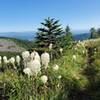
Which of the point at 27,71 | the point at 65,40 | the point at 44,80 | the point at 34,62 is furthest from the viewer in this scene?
the point at 65,40

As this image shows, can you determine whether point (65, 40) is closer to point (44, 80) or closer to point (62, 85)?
point (62, 85)

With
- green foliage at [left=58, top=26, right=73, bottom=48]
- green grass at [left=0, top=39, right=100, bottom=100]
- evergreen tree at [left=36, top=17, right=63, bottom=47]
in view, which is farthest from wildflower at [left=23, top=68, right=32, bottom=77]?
evergreen tree at [left=36, top=17, right=63, bottom=47]

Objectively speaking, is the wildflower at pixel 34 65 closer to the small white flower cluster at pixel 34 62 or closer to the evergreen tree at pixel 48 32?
the small white flower cluster at pixel 34 62

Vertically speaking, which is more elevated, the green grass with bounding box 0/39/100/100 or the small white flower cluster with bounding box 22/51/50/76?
the small white flower cluster with bounding box 22/51/50/76

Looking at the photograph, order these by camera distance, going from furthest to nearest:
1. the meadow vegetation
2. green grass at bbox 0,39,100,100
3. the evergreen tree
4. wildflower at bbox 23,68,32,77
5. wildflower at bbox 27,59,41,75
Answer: the evergreen tree, green grass at bbox 0,39,100,100, the meadow vegetation, wildflower at bbox 23,68,32,77, wildflower at bbox 27,59,41,75

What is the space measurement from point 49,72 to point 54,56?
25.8ft

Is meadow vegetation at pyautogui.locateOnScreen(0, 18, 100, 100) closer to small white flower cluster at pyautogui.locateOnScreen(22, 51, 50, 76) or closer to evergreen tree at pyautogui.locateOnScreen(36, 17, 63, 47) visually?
small white flower cluster at pyautogui.locateOnScreen(22, 51, 50, 76)

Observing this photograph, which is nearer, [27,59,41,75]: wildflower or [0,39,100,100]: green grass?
[27,59,41,75]: wildflower

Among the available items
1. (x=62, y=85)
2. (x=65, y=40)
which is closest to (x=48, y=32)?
(x=65, y=40)

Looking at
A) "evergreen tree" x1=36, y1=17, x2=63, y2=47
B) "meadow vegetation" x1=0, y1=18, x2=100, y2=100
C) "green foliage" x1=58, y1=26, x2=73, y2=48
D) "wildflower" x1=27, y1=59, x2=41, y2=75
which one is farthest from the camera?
"evergreen tree" x1=36, y1=17, x2=63, y2=47

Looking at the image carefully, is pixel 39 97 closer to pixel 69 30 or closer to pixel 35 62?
pixel 35 62

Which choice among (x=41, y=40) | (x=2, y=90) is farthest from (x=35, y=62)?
(x=41, y=40)

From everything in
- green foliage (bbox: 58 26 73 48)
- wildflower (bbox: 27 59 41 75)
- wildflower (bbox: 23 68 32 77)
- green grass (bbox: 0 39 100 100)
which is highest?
green foliage (bbox: 58 26 73 48)

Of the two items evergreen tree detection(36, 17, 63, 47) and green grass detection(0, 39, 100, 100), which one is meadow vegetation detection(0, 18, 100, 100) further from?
evergreen tree detection(36, 17, 63, 47)
